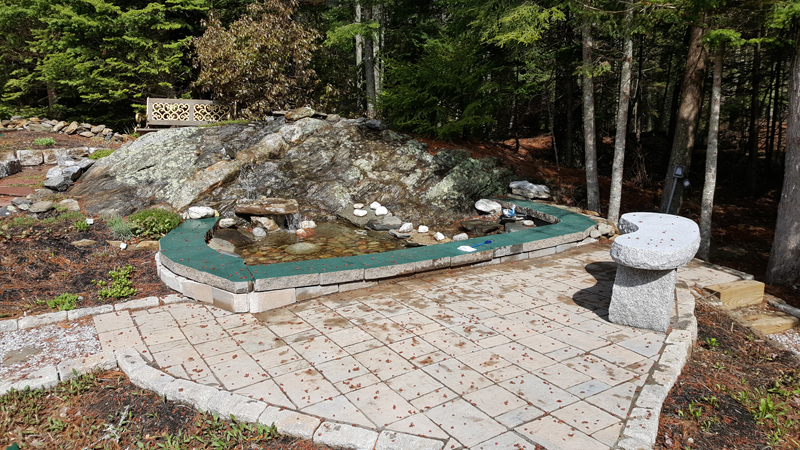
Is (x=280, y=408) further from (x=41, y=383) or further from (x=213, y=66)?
(x=213, y=66)

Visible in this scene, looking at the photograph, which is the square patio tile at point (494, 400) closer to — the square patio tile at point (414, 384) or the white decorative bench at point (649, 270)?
the square patio tile at point (414, 384)

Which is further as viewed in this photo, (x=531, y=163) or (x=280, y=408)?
(x=531, y=163)

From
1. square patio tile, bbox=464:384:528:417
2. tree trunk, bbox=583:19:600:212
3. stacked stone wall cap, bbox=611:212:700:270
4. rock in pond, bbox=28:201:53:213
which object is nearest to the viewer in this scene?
square patio tile, bbox=464:384:528:417

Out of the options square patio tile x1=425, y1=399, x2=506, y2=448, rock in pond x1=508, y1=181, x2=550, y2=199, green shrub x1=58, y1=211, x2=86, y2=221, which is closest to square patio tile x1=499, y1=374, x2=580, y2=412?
square patio tile x1=425, y1=399, x2=506, y2=448

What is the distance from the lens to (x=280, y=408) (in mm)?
3104

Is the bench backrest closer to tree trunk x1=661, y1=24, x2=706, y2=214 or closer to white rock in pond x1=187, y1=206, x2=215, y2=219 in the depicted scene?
white rock in pond x1=187, y1=206, x2=215, y2=219

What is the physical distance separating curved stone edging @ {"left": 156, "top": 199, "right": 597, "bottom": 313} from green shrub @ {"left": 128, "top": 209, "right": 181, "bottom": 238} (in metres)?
0.28

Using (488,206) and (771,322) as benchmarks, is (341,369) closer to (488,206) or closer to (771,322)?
(771,322)

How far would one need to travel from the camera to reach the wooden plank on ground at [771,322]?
505 cm

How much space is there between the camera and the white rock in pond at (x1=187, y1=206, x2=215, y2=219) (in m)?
7.86

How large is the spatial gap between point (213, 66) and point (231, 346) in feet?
38.8

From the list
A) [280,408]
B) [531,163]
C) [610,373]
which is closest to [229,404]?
[280,408]

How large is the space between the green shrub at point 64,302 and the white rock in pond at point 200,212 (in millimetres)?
2996

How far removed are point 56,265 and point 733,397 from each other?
24.3ft
